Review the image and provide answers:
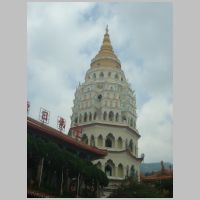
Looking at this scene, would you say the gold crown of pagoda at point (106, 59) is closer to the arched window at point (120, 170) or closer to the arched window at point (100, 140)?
the arched window at point (100, 140)

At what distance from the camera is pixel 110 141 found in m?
37.1

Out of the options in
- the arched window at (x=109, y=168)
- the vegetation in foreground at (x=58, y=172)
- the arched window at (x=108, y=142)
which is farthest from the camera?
the arched window at (x=108, y=142)

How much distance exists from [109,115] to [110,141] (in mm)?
2385

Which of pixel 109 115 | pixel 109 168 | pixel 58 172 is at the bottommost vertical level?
pixel 109 168

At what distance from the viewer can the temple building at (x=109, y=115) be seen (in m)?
35.6

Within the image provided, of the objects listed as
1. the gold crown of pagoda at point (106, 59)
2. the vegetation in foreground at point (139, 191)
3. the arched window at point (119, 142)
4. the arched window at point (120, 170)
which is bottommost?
the vegetation in foreground at point (139, 191)

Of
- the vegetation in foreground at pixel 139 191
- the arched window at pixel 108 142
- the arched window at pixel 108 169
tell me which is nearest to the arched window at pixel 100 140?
the arched window at pixel 108 142

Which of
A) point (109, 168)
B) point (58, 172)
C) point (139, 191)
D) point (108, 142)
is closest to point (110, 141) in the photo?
point (108, 142)

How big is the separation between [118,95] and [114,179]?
8.05 m

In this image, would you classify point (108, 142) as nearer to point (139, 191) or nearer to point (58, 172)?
point (139, 191)

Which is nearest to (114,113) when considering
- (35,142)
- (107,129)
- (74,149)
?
(107,129)

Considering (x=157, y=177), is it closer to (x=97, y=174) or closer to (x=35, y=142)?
(x=97, y=174)

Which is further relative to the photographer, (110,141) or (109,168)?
(110,141)

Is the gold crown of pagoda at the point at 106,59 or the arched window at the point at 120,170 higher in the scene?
the gold crown of pagoda at the point at 106,59
